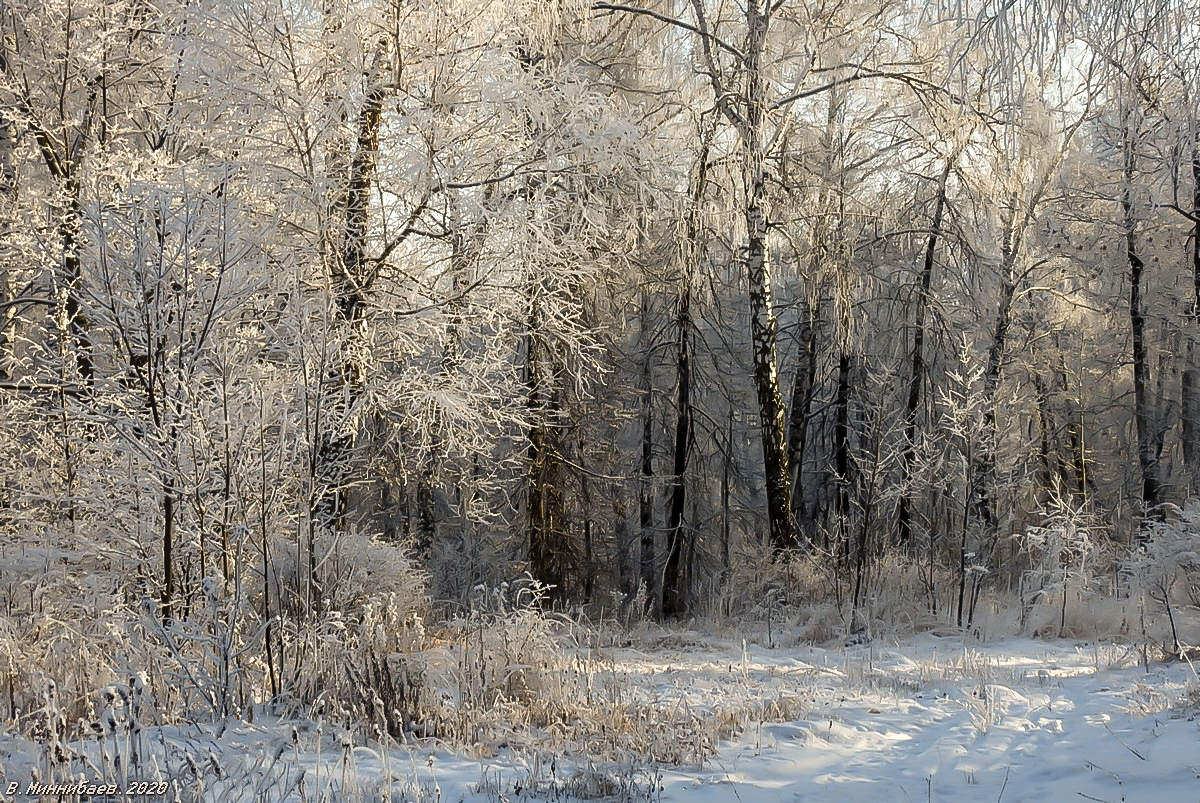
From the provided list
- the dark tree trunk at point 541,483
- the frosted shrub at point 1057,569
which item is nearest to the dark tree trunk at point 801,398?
the dark tree trunk at point 541,483

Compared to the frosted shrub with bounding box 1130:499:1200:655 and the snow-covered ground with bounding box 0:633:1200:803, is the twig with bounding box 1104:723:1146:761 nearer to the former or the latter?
the snow-covered ground with bounding box 0:633:1200:803

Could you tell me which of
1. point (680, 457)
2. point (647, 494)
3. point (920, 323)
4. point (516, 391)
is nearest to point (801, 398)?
point (920, 323)

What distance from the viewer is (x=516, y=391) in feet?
33.5

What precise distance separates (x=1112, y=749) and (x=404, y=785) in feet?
10.3

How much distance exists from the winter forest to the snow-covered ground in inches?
1.3

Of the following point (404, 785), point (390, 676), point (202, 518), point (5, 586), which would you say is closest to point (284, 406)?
point (202, 518)

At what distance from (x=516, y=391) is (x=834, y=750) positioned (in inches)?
264

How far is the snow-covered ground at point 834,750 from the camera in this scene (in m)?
3.31

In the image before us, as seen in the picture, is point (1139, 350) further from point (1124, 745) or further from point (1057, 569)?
point (1124, 745)

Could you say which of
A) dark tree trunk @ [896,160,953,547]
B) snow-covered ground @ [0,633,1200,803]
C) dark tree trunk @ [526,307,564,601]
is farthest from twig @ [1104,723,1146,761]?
dark tree trunk @ [896,160,953,547]

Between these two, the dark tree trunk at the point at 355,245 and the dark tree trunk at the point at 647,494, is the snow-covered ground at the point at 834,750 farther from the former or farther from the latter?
the dark tree trunk at the point at 647,494

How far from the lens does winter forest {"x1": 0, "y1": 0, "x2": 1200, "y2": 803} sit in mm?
4016

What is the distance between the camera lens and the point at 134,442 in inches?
190

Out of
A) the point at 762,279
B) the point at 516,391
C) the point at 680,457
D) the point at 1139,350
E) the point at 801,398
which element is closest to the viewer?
the point at 516,391
